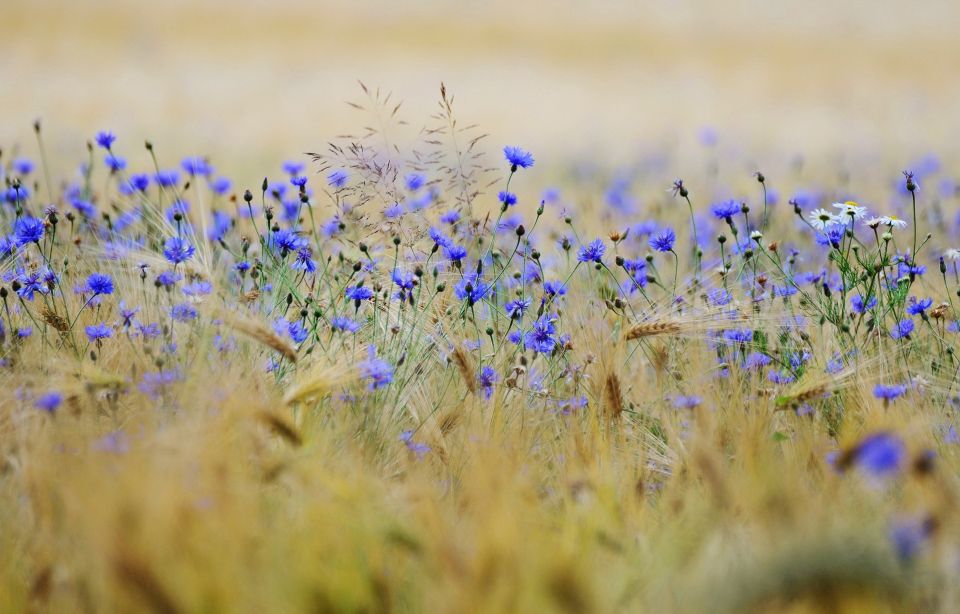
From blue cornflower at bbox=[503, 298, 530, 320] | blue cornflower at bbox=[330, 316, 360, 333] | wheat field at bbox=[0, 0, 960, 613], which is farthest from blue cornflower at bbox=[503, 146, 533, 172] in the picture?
blue cornflower at bbox=[330, 316, 360, 333]

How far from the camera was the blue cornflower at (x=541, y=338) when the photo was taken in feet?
8.34

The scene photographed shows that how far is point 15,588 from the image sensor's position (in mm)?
1510

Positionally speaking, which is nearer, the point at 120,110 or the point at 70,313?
the point at 70,313

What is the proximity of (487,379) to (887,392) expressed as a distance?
0.92m

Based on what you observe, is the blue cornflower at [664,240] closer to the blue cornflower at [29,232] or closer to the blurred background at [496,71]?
the blue cornflower at [29,232]

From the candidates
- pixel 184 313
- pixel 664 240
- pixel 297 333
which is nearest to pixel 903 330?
pixel 664 240

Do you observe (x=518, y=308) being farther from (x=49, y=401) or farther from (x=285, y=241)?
(x=49, y=401)

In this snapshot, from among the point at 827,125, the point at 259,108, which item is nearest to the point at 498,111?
the point at 259,108

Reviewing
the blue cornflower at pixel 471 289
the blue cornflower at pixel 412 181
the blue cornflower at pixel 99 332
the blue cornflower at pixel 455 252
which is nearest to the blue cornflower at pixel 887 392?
the blue cornflower at pixel 471 289

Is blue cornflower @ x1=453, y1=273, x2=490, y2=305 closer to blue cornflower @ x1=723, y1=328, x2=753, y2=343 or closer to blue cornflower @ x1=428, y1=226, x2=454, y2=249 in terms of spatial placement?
blue cornflower @ x1=428, y1=226, x2=454, y2=249

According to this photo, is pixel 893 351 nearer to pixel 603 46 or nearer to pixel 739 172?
pixel 739 172

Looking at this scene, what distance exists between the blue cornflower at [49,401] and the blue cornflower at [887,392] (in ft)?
5.18

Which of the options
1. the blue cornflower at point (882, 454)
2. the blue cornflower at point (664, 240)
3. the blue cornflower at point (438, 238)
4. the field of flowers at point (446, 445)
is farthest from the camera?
the blue cornflower at point (664, 240)

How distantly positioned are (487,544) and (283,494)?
0.61 metres
